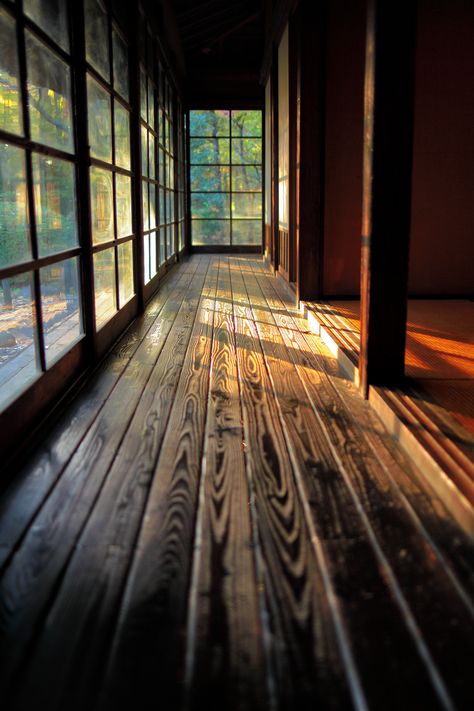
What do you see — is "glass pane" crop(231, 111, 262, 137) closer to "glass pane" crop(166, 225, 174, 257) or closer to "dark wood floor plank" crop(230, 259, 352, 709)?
"glass pane" crop(166, 225, 174, 257)

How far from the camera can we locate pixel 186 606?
126 centimetres

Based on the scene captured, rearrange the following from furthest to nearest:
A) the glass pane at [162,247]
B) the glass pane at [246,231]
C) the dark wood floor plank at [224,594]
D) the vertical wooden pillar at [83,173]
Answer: the glass pane at [246,231], the glass pane at [162,247], the vertical wooden pillar at [83,173], the dark wood floor plank at [224,594]

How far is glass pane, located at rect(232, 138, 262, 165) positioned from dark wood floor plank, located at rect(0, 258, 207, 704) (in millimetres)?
8477

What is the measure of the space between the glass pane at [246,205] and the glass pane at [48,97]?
25.2 ft

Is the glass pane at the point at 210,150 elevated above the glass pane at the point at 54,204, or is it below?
above

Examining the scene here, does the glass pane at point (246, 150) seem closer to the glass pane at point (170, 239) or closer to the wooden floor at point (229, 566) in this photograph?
the glass pane at point (170, 239)

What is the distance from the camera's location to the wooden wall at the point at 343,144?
453 cm

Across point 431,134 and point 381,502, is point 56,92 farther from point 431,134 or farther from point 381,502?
point 431,134

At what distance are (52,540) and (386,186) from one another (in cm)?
171

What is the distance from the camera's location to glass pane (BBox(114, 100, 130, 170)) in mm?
3994

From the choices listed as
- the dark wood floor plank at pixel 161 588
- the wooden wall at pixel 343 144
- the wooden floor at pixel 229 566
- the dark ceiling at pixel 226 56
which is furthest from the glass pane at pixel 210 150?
the dark wood floor plank at pixel 161 588

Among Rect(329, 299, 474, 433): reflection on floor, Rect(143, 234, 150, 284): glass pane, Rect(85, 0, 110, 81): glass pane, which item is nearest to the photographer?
Rect(329, 299, 474, 433): reflection on floor

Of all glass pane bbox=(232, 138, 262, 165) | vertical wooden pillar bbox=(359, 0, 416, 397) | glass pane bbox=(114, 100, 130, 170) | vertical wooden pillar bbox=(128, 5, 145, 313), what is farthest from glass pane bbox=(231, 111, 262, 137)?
vertical wooden pillar bbox=(359, 0, 416, 397)

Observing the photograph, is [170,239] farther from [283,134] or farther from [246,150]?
[246,150]
